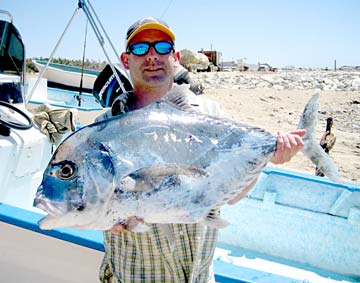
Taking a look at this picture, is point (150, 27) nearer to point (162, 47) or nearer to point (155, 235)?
point (162, 47)

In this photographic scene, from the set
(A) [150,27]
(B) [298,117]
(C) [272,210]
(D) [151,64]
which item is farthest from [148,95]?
(B) [298,117]

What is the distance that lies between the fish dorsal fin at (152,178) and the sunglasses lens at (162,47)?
683mm

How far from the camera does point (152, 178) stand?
5.00ft

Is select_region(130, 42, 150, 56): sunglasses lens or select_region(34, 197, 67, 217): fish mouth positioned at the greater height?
select_region(130, 42, 150, 56): sunglasses lens

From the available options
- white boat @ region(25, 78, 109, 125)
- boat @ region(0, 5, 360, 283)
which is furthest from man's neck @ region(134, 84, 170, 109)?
white boat @ region(25, 78, 109, 125)

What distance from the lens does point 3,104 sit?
13.5 feet

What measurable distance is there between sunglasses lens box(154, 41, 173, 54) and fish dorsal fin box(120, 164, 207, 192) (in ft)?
2.24

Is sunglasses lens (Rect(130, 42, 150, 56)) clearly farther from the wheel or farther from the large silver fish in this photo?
the wheel

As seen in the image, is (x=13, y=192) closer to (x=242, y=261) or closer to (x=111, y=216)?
(x=242, y=261)

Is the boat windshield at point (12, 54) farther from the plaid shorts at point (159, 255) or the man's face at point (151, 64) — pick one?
the plaid shorts at point (159, 255)

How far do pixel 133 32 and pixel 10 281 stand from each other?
7.68ft

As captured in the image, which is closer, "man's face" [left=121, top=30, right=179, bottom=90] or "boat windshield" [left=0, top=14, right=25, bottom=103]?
"man's face" [left=121, top=30, right=179, bottom=90]

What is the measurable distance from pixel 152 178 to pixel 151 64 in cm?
68

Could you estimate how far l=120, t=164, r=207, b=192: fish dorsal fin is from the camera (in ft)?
4.92
